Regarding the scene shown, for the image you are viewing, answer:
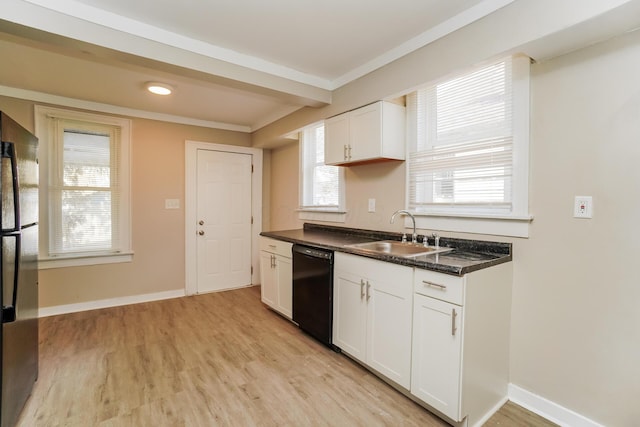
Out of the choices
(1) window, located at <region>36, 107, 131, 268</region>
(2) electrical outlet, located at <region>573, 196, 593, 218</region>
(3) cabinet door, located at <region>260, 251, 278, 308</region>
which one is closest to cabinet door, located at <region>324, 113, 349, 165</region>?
(3) cabinet door, located at <region>260, 251, 278, 308</region>

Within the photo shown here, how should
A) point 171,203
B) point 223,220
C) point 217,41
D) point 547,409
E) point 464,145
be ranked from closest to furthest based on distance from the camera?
point 547,409
point 464,145
point 217,41
point 171,203
point 223,220

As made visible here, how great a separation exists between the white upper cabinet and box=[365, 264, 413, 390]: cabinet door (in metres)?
1.01

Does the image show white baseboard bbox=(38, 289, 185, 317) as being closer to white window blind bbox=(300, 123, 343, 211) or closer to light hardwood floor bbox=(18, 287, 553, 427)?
light hardwood floor bbox=(18, 287, 553, 427)

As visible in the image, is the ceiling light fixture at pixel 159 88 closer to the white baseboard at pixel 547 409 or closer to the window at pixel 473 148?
the window at pixel 473 148

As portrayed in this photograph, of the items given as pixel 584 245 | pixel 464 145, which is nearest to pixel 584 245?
pixel 584 245

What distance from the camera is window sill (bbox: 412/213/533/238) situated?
6.16 ft

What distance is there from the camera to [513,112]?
1.91 metres

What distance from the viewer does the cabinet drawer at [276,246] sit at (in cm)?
306

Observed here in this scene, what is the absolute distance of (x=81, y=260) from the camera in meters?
3.48

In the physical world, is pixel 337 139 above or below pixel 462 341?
above

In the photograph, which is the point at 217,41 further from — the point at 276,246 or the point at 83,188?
the point at 83,188

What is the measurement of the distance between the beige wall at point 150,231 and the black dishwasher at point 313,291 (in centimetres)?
208

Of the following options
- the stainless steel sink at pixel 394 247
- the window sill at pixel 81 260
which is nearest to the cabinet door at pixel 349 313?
the stainless steel sink at pixel 394 247

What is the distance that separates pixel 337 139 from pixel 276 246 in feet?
4.21
